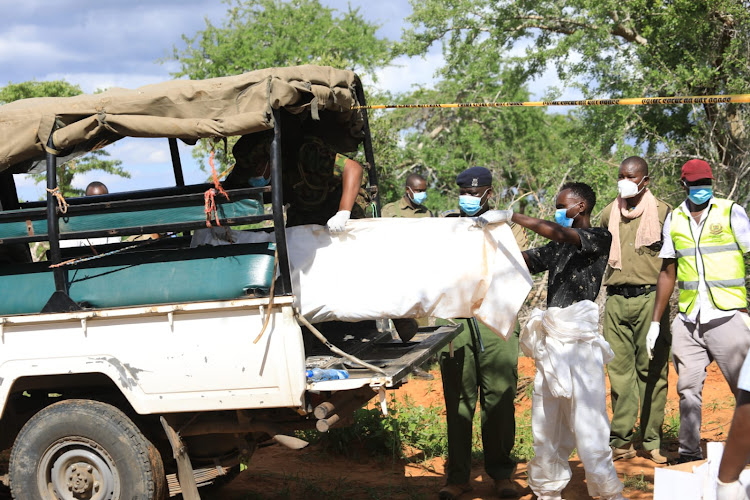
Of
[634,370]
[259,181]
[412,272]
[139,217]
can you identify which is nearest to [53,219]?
[139,217]

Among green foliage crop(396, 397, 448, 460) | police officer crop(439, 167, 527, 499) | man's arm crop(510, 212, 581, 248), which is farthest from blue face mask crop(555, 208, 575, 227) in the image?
green foliage crop(396, 397, 448, 460)

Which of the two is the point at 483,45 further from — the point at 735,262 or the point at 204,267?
the point at 204,267

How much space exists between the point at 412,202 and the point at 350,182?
2.45m

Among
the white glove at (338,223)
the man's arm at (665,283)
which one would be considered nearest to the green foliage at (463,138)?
the man's arm at (665,283)

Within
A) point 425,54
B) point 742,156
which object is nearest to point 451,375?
point 742,156

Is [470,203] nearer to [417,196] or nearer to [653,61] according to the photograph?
[417,196]

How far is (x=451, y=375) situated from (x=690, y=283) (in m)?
1.66

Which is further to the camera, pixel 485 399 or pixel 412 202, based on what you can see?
pixel 412 202

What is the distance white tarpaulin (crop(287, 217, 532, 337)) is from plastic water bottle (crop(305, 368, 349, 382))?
42cm

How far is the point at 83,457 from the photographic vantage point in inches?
164

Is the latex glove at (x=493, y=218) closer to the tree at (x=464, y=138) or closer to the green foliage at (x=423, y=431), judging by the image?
the green foliage at (x=423, y=431)

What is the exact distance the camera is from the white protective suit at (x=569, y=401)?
14.2 ft

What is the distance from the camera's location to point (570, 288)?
454 centimetres

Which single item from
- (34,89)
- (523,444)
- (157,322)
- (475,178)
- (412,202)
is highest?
(34,89)
